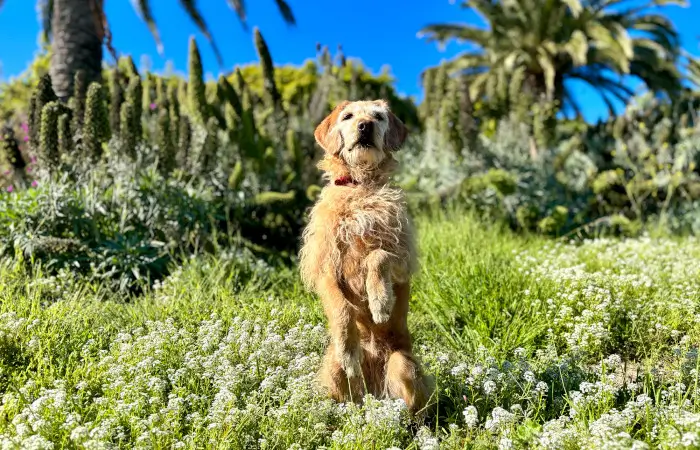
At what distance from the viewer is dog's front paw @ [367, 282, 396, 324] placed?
2.31 metres

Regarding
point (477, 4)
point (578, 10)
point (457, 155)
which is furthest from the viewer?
point (477, 4)

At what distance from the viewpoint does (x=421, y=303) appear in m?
4.23

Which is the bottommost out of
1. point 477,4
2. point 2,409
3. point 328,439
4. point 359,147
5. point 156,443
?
point 328,439

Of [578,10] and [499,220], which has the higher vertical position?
[578,10]

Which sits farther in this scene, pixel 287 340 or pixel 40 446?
pixel 287 340

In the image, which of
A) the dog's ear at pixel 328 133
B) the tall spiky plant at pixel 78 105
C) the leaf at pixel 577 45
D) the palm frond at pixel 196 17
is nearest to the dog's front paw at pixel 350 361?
the dog's ear at pixel 328 133

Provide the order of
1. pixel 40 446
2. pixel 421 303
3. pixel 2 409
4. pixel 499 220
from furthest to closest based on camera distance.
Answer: pixel 499 220
pixel 421 303
pixel 2 409
pixel 40 446

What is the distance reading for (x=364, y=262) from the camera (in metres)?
2.43

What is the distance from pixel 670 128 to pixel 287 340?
8.61 meters

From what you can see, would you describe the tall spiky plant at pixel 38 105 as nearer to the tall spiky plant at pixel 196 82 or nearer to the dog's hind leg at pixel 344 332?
the tall spiky plant at pixel 196 82

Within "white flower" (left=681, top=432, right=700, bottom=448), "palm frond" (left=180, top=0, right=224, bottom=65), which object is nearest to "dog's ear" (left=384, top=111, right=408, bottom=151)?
"white flower" (left=681, top=432, right=700, bottom=448)

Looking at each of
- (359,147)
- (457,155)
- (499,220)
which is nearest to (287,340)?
(359,147)

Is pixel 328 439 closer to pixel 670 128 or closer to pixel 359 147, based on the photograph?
pixel 359 147

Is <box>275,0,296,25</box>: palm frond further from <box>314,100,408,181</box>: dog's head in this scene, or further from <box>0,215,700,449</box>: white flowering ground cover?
<box>314,100,408,181</box>: dog's head
